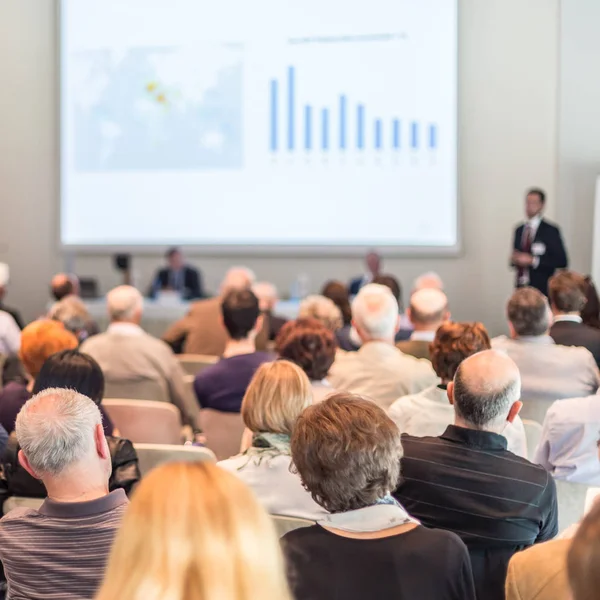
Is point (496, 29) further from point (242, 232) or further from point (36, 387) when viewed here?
point (36, 387)

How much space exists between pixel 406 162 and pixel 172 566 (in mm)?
7621

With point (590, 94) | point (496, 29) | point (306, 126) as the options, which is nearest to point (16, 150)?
point (306, 126)

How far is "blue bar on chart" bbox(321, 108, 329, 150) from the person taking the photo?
850 cm

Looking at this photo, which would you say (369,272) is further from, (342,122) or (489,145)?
(489,145)

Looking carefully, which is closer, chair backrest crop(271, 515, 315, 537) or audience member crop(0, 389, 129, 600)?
audience member crop(0, 389, 129, 600)

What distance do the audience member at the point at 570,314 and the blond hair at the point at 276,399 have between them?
2242 millimetres

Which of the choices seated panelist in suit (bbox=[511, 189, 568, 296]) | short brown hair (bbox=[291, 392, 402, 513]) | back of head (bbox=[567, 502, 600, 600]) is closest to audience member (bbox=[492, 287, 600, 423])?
short brown hair (bbox=[291, 392, 402, 513])

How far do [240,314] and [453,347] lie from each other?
1.43 m

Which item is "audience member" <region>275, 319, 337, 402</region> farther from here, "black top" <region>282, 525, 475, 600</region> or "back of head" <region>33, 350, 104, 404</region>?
"black top" <region>282, 525, 475, 600</region>

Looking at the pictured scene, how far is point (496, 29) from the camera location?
8.16 metres

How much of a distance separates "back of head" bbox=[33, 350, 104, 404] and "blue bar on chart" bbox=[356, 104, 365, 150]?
5.83 metres

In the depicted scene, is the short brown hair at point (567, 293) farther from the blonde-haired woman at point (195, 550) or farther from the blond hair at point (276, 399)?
the blonde-haired woman at point (195, 550)

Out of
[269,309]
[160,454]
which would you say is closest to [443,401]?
[160,454]

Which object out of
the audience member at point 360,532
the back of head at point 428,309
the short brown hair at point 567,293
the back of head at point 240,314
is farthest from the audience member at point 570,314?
the audience member at point 360,532
